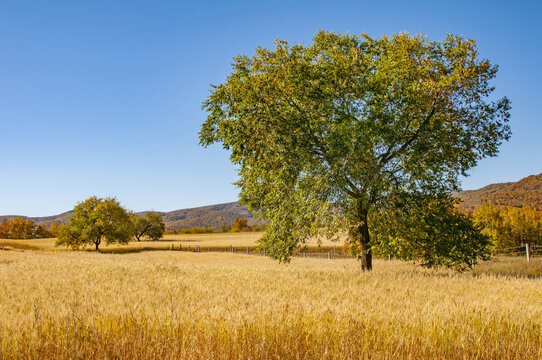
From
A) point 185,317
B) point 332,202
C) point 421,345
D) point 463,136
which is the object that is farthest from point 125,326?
point 463,136

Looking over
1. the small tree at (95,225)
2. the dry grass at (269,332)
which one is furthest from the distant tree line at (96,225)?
the dry grass at (269,332)

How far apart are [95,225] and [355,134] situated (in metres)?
55.9

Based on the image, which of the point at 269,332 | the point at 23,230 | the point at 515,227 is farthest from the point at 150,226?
the point at 269,332

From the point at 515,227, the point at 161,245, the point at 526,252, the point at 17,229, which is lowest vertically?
the point at 161,245

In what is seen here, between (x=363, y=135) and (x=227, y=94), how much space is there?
23.9 feet

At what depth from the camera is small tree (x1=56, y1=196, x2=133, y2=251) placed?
2338 inches

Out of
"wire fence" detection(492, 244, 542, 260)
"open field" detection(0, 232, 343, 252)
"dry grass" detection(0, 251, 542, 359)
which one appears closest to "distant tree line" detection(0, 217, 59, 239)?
"open field" detection(0, 232, 343, 252)

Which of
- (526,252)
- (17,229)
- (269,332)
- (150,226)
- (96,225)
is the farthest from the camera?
(17,229)

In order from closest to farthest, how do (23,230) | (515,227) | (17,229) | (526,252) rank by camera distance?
(526,252)
(515,227)
(17,229)
(23,230)

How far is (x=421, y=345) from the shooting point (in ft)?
15.9

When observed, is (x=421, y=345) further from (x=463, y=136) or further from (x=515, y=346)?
(x=463, y=136)

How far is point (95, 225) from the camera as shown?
5862 centimetres

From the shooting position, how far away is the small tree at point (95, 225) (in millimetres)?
59375

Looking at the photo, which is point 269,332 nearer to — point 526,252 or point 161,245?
point 526,252
